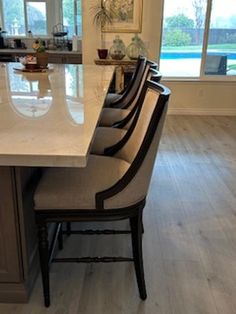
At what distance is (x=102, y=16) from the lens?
5.19 metres

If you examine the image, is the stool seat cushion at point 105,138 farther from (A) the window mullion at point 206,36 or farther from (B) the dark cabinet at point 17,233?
(A) the window mullion at point 206,36

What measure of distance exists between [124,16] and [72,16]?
1728 millimetres

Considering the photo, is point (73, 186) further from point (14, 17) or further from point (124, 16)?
point (14, 17)

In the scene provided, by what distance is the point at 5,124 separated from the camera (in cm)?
149

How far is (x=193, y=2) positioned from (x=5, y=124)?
482cm

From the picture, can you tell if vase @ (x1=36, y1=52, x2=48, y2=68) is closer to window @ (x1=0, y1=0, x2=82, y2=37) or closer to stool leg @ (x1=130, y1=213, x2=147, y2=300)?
stool leg @ (x1=130, y1=213, x2=147, y2=300)

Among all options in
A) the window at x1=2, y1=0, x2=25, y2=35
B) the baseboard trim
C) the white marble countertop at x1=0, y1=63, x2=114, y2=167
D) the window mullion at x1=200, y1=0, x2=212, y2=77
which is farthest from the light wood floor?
the window at x1=2, y1=0, x2=25, y2=35

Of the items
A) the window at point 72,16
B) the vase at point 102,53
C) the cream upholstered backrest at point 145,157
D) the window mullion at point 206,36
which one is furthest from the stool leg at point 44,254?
the window at point 72,16

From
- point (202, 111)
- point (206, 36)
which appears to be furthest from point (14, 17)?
point (202, 111)

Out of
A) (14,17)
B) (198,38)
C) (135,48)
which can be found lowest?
(135,48)

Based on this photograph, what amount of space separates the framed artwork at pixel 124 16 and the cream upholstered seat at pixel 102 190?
3933 mm

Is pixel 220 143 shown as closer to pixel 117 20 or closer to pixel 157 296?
pixel 117 20

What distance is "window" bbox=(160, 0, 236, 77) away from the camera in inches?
214

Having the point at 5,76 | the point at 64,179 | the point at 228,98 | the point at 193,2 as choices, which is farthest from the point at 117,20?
the point at 64,179
